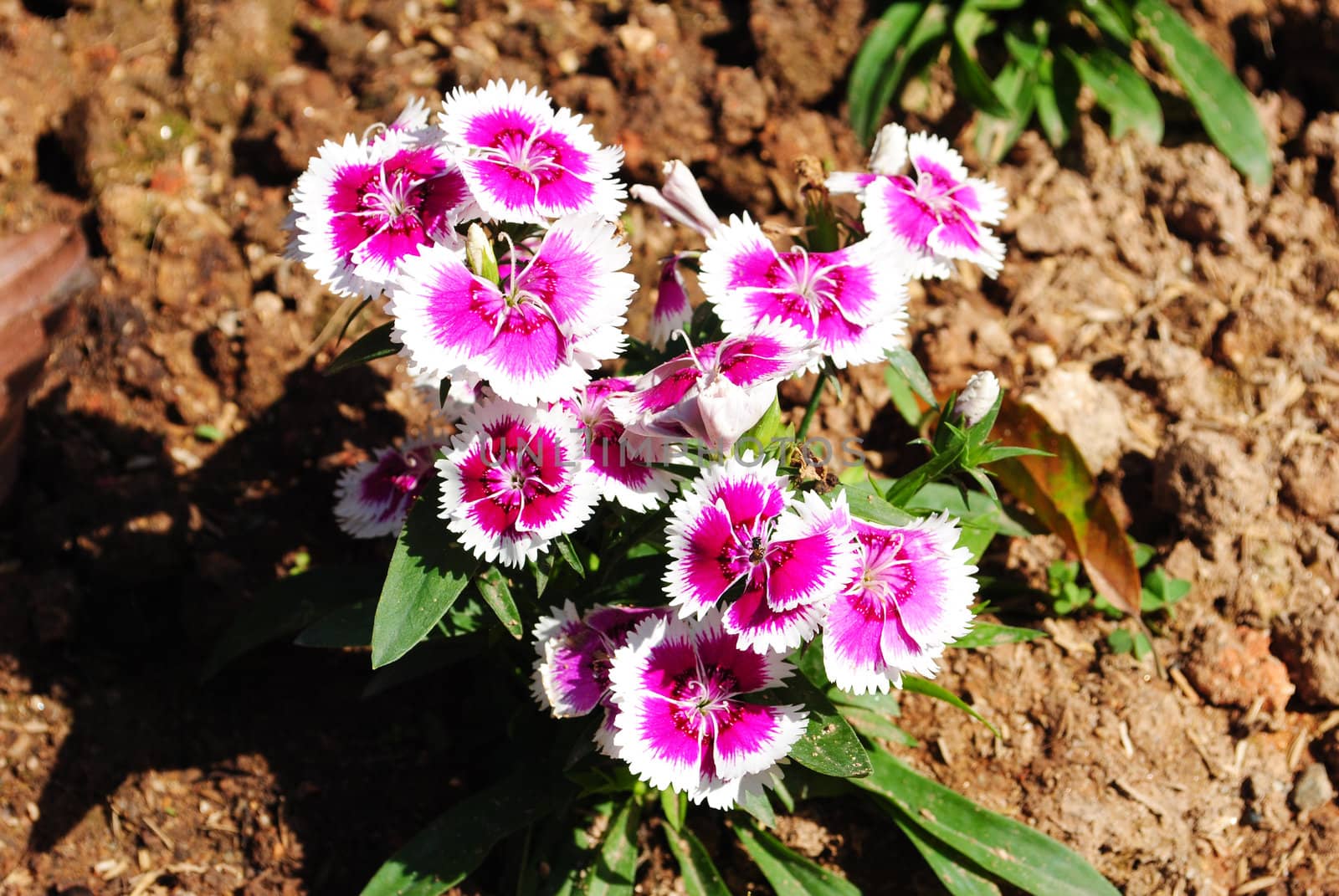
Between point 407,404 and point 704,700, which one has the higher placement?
point 704,700

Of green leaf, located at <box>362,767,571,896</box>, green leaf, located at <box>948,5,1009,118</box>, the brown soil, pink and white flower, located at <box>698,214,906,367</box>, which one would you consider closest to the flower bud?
pink and white flower, located at <box>698,214,906,367</box>

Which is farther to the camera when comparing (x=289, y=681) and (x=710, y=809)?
(x=289, y=681)

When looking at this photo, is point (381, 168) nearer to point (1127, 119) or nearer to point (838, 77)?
point (838, 77)

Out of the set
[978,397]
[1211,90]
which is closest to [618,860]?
[978,397]

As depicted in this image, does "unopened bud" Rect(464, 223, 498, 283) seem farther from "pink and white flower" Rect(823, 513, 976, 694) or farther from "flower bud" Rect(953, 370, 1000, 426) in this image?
"flower bud" Rect(953, 370, 1000, 426)

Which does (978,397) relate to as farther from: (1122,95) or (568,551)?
(1122,95)

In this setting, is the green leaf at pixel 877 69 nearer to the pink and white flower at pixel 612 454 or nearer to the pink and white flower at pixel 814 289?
the pink and white flower at pixel 814 289

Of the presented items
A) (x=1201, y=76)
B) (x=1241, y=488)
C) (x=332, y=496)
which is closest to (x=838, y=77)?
(x=1201, y=76)
